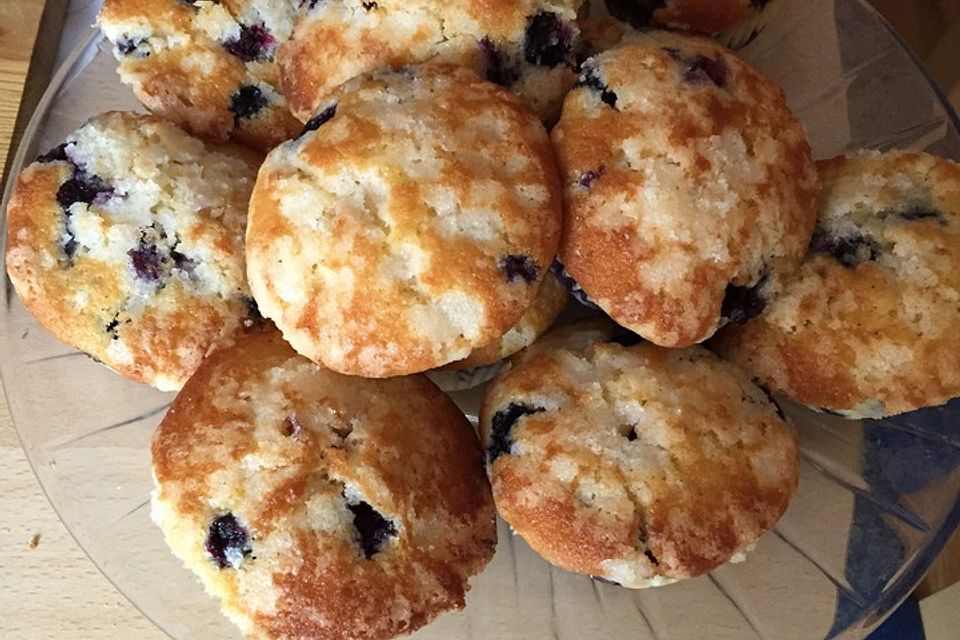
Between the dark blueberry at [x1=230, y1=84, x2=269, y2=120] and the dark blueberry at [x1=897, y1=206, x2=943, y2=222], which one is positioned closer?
the dark blueberry at [x1=897, y1=206, x2=943, y2=222]

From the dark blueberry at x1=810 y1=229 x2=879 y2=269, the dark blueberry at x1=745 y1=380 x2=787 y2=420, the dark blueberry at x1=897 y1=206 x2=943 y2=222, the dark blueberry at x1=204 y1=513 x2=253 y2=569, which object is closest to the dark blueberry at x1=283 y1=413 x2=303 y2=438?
the dark blueberry at x1=204 y1=513 x2=253 y2=569

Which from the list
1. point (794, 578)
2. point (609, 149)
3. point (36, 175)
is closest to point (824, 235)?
point (609, 149)

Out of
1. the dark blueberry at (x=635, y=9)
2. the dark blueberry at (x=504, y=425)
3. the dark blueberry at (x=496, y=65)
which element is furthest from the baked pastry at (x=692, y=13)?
the dark blueberry at (x=504, y=425)

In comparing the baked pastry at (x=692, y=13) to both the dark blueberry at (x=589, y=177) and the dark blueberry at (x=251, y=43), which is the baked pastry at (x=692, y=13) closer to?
the dark blueberry at (x=589, y=177)

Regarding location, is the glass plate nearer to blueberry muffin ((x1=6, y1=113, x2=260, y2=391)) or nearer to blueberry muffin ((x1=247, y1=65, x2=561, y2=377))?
blueberry muffin ((x1=6, y1=113, x2=260, y2=391))

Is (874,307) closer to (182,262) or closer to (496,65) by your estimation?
(496,65)

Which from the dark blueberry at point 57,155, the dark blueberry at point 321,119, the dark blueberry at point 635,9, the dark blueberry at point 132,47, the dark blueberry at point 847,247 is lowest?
the dark blueberry at point 57,155

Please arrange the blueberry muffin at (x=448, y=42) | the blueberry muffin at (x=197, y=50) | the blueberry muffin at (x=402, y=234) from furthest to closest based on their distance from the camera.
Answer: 1. the blueberry muffin at (x=197, y=50)
2. the blueberry muffin at (x=448, y=42)
3. the blueberry muffin at (x=402, y=234)

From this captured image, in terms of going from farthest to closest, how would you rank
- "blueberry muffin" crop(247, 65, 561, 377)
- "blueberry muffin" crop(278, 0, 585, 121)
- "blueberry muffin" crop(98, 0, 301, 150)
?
1. "blueberry muffin" crop(98, 0, 301, 150)
2. "blueberry muffin" crop(278, 0, 585, 121)
3. "blueberry muffin" crop(247, 65, 561, 377)
